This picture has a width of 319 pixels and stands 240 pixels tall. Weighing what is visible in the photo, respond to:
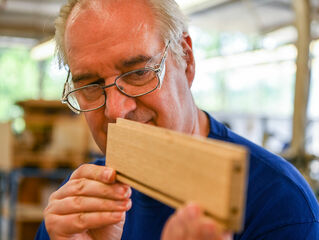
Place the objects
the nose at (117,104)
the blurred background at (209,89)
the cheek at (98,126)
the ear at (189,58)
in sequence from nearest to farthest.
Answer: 1. the nose at (117,104)
2. the cheek at (98,126)
3. the ear at (189,58)
4. the blurred background at (209,89)

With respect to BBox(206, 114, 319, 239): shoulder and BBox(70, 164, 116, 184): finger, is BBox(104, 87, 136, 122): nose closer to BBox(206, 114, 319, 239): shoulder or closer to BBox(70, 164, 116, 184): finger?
BBox(70, 164, 116, 184): finger

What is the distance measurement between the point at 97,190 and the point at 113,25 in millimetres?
507

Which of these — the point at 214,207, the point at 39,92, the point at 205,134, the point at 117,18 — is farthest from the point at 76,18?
the point at 39,92

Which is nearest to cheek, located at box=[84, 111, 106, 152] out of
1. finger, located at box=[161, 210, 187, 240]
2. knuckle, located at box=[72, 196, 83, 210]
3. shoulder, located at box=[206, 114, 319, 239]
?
knuckle, located at box=[72, 196, 83, 210]

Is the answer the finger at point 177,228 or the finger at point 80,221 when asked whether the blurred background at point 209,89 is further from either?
the finger at point 177,228

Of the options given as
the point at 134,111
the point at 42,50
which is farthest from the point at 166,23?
the point at 42,50

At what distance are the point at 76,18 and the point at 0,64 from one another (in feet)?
47.6

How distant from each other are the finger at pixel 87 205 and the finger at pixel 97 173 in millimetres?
55

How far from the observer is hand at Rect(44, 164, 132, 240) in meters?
0.96

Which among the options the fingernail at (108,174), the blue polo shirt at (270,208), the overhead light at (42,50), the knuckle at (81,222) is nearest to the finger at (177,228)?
the fingernail at (108,174)

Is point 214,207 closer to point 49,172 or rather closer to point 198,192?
point 198,192

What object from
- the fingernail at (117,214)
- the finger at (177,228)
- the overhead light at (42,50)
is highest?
the overhead light at (42,50)

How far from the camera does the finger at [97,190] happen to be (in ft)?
3.13

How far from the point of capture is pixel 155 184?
29.5 inches
